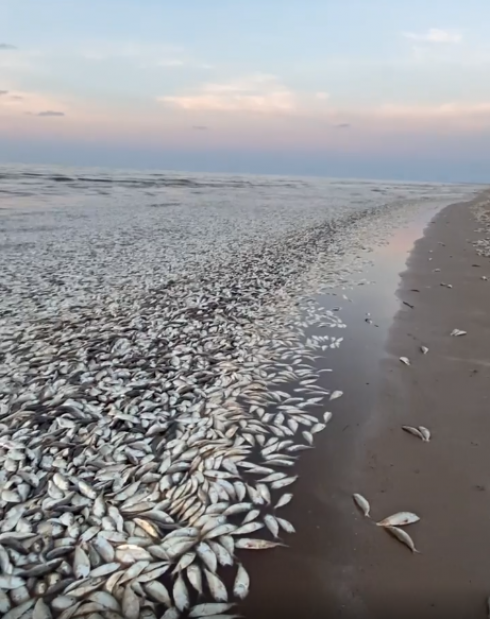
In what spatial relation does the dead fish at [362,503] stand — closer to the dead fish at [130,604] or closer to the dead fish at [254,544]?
the dead fish at [254,544]

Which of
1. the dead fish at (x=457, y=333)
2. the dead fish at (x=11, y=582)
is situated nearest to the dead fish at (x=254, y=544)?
the dead fish at (x=11, y=582)

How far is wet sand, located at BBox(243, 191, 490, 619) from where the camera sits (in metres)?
3.32

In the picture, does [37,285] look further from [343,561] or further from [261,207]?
[261,207]

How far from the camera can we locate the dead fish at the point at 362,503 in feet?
13.4

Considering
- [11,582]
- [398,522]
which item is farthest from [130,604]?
[398,522]

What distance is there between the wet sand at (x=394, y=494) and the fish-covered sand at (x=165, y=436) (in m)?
0.04

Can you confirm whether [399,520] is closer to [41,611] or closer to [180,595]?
[180,595]

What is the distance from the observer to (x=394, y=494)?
4285mm

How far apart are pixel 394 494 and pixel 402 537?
0.57 m

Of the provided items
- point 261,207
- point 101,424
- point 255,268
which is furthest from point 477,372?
point 261,207

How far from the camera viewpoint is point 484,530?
3.82 meters

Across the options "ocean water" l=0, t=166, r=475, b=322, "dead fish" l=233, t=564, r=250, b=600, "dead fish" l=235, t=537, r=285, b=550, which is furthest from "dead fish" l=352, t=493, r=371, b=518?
"ocean water" l=0, t=166, r=475, b=322

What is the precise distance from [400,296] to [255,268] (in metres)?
5.23

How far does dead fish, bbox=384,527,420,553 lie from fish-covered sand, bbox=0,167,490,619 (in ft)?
0.29
